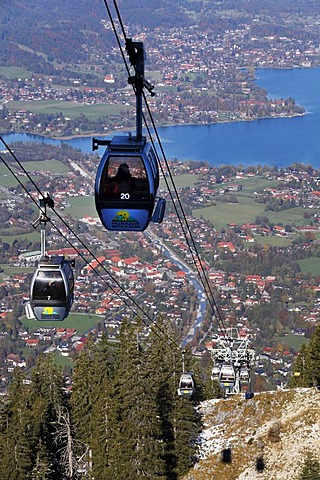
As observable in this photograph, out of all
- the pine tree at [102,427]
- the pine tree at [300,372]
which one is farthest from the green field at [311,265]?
the pine tree at [102,427]

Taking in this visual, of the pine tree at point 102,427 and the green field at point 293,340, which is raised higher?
the pine tree at point 102,427

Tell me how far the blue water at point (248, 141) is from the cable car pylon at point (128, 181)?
249 ft

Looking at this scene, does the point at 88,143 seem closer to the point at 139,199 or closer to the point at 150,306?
the point at 150,306

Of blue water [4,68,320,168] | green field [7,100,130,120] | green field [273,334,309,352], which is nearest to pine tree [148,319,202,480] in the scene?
green field [273,334,309,352]

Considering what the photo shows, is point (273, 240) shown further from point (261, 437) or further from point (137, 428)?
point (137, 428)

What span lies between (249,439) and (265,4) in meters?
173

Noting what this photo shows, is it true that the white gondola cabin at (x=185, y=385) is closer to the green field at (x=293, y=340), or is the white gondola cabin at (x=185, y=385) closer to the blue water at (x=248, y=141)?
the green field at (x=293, y=340)

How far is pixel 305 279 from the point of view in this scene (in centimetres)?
5556

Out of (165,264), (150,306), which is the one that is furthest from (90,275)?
(150,306)

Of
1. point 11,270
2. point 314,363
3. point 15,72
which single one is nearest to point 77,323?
point 11,270

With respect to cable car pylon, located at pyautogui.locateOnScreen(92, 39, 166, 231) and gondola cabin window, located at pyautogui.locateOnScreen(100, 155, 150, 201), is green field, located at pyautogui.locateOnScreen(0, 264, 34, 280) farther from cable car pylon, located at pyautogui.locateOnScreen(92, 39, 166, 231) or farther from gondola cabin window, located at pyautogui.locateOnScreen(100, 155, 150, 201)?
gondola cabin window, located at pyautogui.locateOnScreen(100, 155, 150, 201)

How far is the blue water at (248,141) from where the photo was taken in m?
88.1

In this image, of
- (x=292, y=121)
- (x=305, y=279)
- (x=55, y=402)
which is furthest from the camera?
(x=292, y=121)

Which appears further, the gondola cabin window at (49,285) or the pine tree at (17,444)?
the pine tree at (17,444)
